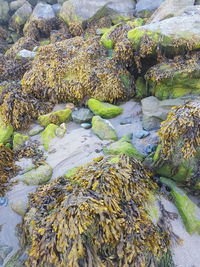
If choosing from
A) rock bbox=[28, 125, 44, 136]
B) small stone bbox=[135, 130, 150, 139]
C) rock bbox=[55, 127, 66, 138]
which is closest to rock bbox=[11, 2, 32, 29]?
rock bbox=[28, 125, 44, 136]

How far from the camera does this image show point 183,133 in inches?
119

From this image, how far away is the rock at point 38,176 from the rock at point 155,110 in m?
1.89

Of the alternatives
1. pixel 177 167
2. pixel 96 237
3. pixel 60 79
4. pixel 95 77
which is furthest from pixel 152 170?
pixel 60 79

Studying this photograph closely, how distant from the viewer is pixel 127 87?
5.24 meters

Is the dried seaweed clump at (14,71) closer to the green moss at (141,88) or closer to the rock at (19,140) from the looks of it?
the rock at (19,140)

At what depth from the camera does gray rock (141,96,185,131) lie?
13.7ft

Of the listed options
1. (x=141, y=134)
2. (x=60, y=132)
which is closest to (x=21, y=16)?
(x=60, y=132)

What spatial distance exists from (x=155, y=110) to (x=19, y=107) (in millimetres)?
2811

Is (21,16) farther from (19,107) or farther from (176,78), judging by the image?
(176,78)

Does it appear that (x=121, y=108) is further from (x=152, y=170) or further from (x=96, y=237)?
(x=96, y=237)

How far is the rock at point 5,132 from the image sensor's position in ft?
14.6

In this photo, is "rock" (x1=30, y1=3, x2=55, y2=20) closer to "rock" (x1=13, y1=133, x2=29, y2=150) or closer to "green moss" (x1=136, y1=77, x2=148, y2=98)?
"green moss" (x1=136, y1=77, x2=148, y2=98)

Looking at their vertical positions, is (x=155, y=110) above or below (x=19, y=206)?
above

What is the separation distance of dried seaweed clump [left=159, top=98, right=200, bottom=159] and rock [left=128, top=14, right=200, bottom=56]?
7.08 ft
